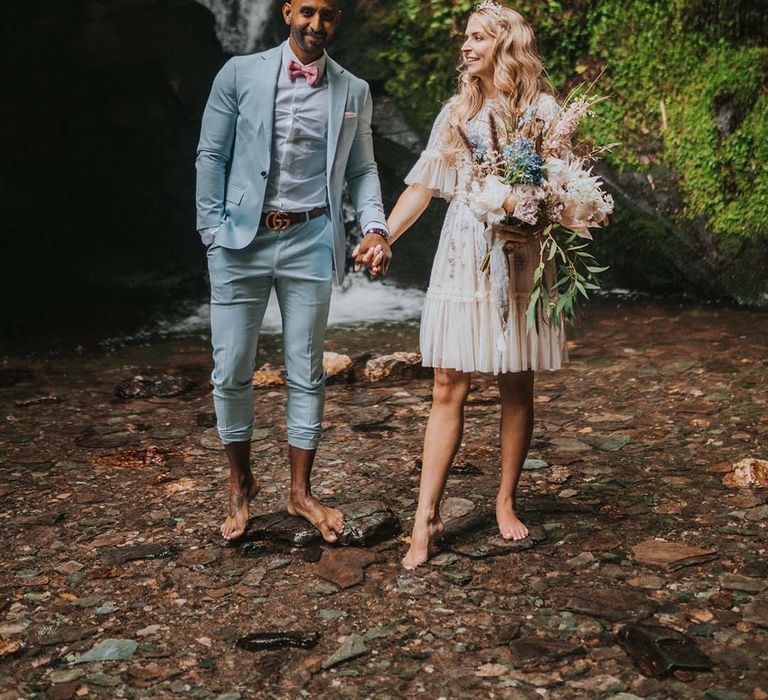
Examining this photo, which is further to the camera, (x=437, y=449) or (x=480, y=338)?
(x=437, y=449)

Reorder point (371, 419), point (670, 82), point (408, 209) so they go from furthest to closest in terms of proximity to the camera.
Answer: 1. point (670, 82)
2. point (371, 419)
3. point (408, 209)

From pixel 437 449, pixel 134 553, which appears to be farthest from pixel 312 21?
pixel 134 553

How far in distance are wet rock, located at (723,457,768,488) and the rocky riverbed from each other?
10 millimetres

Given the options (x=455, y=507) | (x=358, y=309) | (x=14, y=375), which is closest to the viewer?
(x=455, y=507)

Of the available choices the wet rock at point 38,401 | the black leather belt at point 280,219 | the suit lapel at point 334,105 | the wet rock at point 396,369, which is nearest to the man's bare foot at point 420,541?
the black leather belt at point 280,219

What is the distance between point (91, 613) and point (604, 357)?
4.79m

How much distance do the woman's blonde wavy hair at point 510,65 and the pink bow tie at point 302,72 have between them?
608 millimetres

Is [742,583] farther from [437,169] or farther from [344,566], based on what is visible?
[437,169]

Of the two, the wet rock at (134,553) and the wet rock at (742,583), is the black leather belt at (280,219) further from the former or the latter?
the wet rock at (742,583)

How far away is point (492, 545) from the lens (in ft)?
13.8

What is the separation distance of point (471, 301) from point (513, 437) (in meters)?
0.64

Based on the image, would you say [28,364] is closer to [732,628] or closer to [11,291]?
[11,291]

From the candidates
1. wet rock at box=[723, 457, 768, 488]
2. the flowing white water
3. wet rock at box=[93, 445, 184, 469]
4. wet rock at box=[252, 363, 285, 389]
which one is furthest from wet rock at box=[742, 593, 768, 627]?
the flowing white water

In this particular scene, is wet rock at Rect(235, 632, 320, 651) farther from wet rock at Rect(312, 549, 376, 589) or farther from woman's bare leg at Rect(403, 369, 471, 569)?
woman's bare leg at Rect(403, 369, 471, 569)
